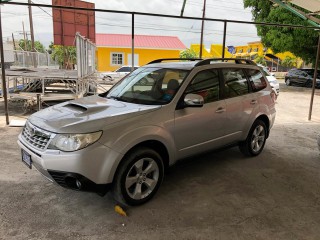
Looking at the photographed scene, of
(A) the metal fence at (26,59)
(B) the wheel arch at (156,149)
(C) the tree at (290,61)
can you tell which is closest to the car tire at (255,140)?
(B) the wheel arch at (156,149)

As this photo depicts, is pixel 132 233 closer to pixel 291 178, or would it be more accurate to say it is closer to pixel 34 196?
pixel 34 196

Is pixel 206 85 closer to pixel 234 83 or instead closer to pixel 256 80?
pixel 234 83

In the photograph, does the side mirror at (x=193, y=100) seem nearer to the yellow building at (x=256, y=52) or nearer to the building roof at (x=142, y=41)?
the building roof at (x=142, y=41)

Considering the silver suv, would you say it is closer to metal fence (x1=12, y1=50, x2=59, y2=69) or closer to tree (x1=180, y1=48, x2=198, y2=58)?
metal fence (x1=12, y1=50, x2=59, y2=69)

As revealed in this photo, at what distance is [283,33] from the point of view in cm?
1902

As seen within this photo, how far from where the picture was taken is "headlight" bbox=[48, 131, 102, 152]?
3.06 metres

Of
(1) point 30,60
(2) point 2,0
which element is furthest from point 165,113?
(1) point 30,60

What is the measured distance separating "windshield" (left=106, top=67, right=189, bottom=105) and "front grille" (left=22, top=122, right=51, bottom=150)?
1.22 meters

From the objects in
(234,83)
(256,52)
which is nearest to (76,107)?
(234,83)

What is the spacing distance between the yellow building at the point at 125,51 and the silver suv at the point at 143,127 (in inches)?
979

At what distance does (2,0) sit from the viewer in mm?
6477

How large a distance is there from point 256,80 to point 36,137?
3.74m

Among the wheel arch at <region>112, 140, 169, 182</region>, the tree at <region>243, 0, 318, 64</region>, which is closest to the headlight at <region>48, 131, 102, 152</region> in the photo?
the wheel arch at <region>112, 140, 169, 182</region>

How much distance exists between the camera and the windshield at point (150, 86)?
399 cm
